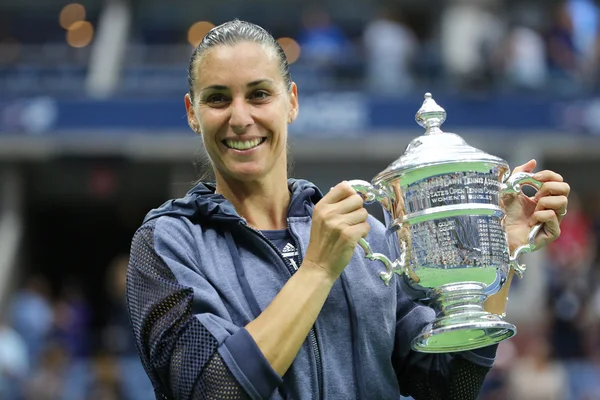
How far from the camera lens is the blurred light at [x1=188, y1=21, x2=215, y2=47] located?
13761mm

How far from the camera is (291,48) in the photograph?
12.1 metres

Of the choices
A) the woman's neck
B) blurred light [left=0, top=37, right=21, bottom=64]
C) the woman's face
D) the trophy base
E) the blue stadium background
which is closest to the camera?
the trophy base

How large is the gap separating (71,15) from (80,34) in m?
0.75

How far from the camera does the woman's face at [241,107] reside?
2.24m

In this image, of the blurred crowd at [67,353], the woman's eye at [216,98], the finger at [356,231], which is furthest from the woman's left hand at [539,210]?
the blurred crowd at [67,353]

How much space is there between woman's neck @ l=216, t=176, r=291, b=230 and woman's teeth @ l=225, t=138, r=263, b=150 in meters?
0.10

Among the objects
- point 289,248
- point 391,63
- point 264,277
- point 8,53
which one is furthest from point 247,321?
point 8,53

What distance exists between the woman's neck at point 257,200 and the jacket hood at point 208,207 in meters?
0.03

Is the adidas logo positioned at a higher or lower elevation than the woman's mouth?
lower

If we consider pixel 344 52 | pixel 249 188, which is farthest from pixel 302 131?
pixel 249 188

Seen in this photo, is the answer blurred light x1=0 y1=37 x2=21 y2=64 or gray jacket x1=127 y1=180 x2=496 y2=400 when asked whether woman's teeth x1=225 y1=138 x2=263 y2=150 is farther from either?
blurred light x1=0 y1=37 x2=21 y2=64

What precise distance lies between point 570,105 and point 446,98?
1208 millimetres

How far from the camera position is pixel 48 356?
785cm

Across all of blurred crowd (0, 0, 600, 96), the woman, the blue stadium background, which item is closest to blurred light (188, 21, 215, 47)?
the blue stadium background
